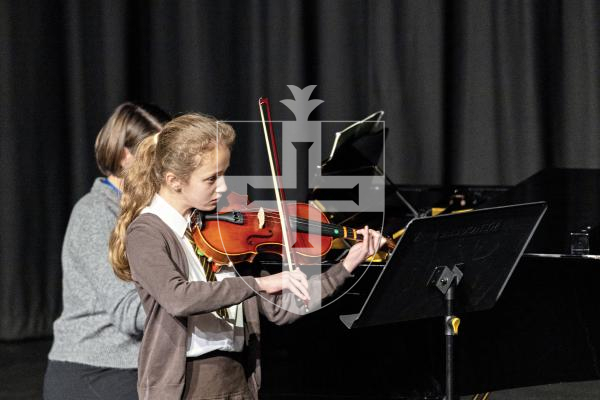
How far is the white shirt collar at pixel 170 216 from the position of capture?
6.15 ft

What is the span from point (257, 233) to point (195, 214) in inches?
5.5

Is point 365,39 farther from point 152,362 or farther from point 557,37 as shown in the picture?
point 152,362

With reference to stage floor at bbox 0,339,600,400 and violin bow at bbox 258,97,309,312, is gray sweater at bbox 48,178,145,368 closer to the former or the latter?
violin bow at bbox 258,97,309,312

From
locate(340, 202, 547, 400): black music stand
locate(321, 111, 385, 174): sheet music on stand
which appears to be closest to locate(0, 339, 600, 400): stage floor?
locate(321, 111, 385, 174): sheet music on stand

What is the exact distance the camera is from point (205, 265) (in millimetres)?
1919

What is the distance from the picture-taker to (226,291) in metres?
1.74

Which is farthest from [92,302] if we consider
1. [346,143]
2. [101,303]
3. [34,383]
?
[34,383]

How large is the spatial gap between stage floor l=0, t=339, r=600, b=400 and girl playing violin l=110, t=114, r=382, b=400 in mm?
1886

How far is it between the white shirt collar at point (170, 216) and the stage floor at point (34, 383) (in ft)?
6.80

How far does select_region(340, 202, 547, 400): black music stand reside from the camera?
70.3 inches

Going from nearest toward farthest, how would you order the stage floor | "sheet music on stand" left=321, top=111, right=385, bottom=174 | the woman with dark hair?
the woman with dark hair
"sheet music on stand" left=321, top=111, right=385, bottom=174
the stage floor

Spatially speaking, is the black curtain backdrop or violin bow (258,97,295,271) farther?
the black curtain backdrop

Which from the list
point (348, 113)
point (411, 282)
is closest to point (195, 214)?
point (411, 282)

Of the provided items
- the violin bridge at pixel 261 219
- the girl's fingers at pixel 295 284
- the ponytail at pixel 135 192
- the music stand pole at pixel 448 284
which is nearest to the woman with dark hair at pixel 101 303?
the ponytail at pixel 135 192
